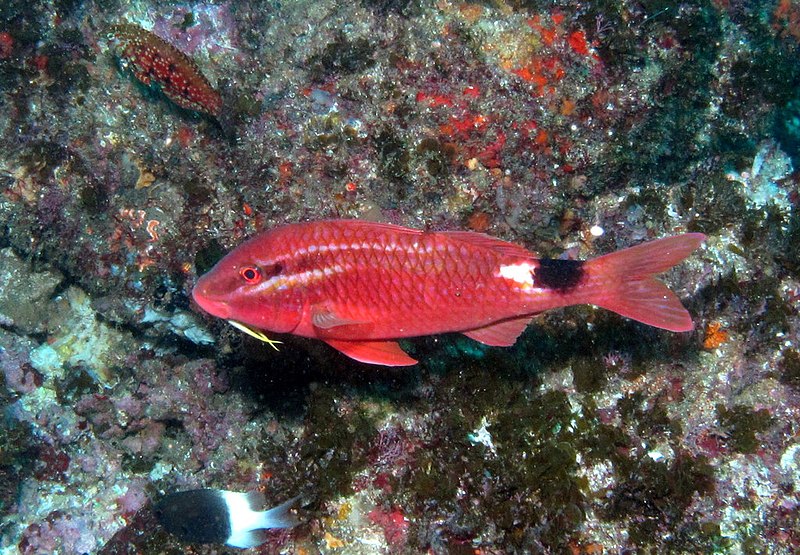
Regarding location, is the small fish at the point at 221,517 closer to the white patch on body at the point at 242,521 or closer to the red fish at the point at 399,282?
the white patch on body at the point at 242,521

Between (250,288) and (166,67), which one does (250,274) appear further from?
(166,67)

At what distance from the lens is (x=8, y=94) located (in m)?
5.94

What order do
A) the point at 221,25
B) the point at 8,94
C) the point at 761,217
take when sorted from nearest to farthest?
the point at 761,217 → the point at 8,94 → the point at 221,25

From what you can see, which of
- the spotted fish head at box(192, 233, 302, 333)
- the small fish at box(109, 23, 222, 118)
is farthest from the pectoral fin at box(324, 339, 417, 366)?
the small fish at box(109, 23, 222, 118)

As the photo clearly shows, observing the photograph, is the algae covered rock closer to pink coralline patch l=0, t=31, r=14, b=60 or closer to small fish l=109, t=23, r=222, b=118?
pink coralline patch l=0, t=31, r=14, b=60

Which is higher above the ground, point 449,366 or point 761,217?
point 761,217

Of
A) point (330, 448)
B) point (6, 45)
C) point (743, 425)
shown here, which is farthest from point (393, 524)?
point (6, 45)

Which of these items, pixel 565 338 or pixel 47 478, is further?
pixel 47 478

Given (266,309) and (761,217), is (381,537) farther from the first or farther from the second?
(761,217)

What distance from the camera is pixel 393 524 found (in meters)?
4.60

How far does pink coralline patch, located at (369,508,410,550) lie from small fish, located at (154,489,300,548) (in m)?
0.77

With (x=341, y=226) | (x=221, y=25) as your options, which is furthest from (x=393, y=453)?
(x=221, y=25)

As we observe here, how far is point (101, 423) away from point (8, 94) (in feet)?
13.7

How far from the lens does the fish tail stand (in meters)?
3.25
